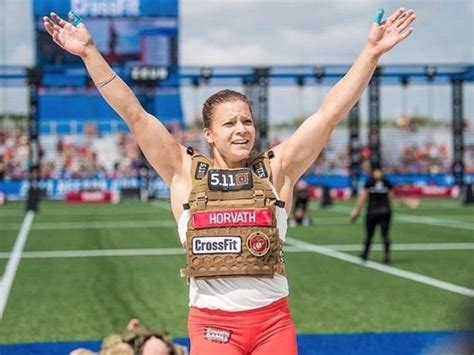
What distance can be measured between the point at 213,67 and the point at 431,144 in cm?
2572

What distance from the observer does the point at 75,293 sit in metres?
13.4

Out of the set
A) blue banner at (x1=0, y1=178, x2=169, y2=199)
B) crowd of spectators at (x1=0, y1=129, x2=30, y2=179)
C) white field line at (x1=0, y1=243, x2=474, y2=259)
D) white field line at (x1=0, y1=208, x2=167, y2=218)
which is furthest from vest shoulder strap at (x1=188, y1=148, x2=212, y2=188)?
crowd of spectators at (x1=0, y1=129, x2=30, y2=179)

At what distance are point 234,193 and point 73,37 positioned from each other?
1028mm

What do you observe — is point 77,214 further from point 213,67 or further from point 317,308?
point 317,308

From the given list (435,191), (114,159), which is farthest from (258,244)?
(114,159)

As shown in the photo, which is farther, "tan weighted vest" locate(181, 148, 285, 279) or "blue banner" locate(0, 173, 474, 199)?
"blue banner" locate(0, 173, 474, 199)

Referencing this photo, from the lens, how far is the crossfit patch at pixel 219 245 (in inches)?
146

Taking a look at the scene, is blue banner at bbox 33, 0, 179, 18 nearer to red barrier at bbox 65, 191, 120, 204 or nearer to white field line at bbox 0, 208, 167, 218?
red barrier at bbox 65, 191, 120, 204

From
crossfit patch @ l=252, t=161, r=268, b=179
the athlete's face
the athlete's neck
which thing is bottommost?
crossfit patch @ l=252, t=161, r=268, b=179

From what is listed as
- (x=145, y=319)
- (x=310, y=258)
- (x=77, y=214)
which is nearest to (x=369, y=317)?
(x=145, y=319)

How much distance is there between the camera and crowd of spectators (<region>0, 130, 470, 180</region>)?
162 feet

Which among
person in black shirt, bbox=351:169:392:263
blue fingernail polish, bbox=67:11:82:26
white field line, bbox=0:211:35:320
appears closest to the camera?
blue fingernail polish, bbox=67:11:82:26

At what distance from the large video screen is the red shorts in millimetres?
47849

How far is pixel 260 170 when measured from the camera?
12.7 feet
